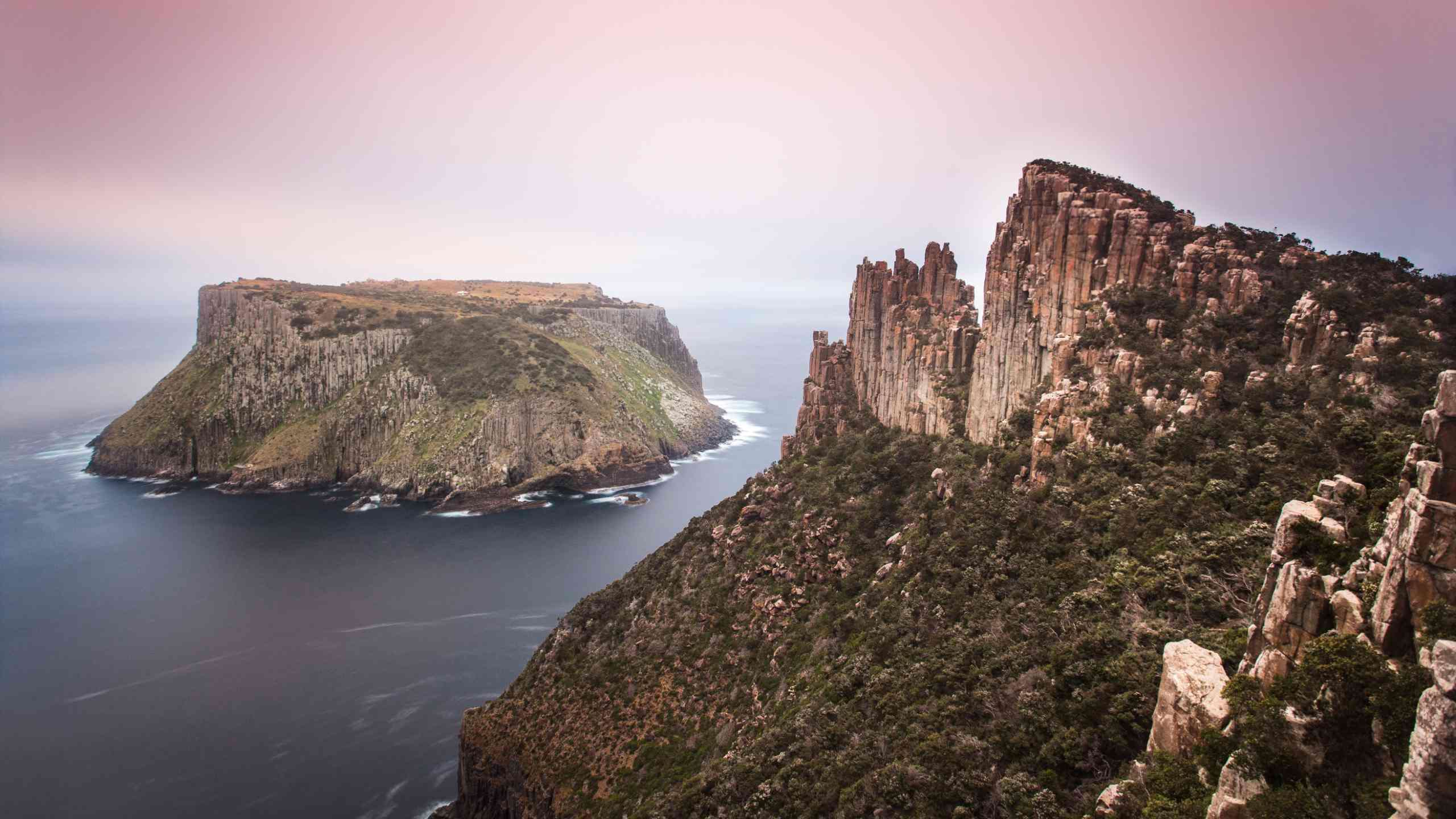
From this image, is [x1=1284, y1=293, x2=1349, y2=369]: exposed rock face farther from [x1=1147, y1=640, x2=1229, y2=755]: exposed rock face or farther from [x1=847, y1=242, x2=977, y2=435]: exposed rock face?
[x1=847, y1=242, x2=977, y2=435]: exposed rock face

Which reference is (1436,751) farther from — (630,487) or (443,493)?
(443,493)

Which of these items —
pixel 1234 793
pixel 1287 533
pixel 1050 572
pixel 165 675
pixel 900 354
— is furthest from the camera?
pixel 165 675

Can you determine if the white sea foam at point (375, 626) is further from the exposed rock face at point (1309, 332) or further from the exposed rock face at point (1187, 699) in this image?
the exposed rock face at point (1309, 332)

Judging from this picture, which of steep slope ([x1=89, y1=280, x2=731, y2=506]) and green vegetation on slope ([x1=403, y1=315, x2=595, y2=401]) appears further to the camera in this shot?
green vegetation on slope ([x1=403, y1=315, x2=595, y2=401])

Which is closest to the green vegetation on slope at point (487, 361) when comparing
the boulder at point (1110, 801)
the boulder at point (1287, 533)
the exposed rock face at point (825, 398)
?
the exposed rock face at point (825, 398)

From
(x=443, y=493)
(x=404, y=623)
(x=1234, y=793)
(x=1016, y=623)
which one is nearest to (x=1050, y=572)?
(x=1016, y=623)

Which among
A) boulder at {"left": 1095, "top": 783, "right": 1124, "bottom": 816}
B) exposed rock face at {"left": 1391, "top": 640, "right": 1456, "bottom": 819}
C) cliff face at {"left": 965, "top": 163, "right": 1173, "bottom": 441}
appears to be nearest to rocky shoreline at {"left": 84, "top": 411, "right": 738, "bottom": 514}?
cliff face at {"left": 965, "top": 163, "right": 1173, "bottom": 441}
